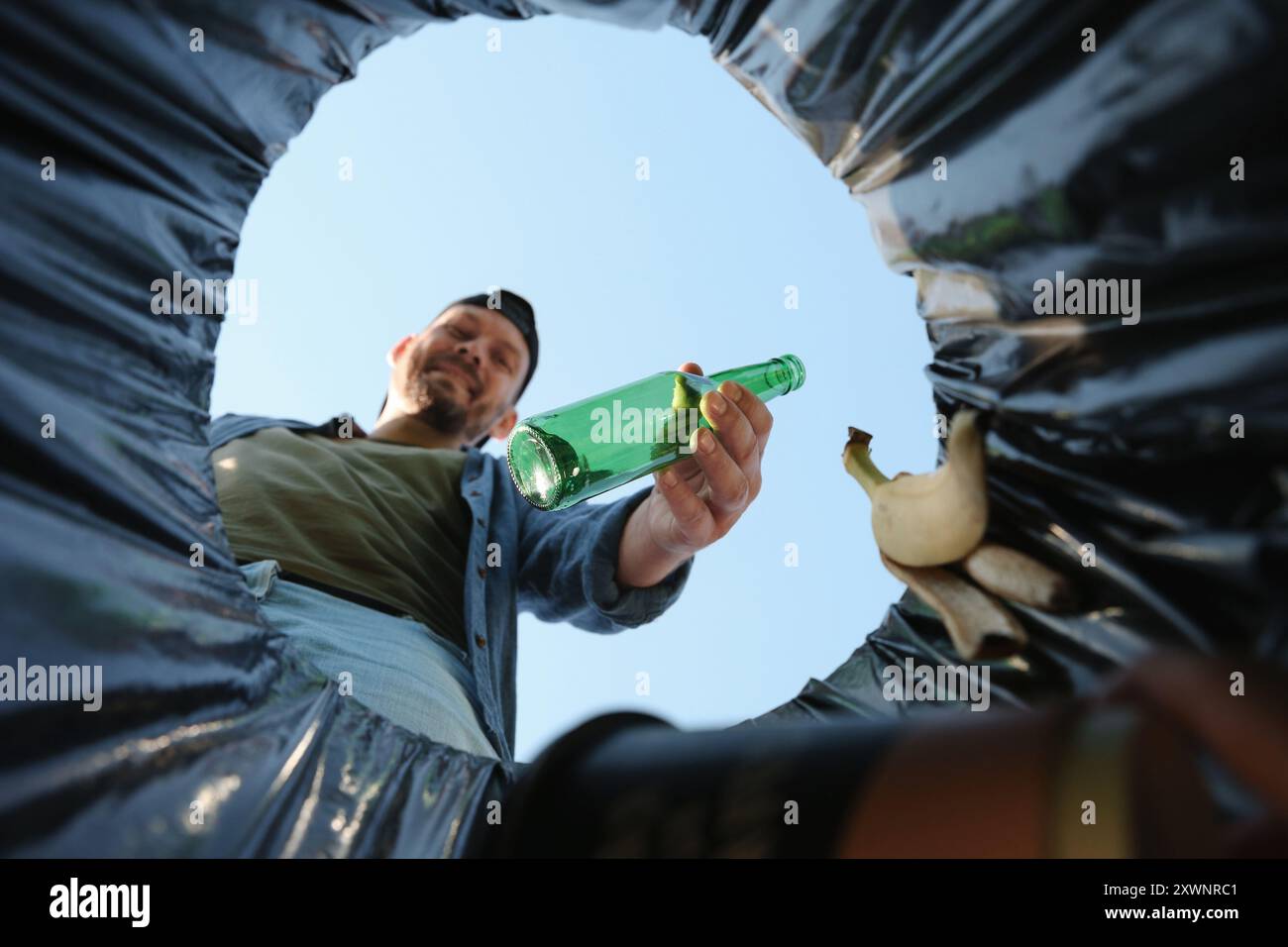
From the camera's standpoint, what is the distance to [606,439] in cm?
104

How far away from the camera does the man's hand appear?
1.04 meters

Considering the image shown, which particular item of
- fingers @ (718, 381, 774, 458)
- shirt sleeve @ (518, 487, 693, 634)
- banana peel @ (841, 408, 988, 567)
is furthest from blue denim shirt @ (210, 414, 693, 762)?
banana peel @ (841, 408, 988, 567)

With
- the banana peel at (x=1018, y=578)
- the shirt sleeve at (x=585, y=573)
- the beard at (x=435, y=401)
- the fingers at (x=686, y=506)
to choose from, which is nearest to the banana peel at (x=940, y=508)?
the banana peel at (x=1018, y=578)

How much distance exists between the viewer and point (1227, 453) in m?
0.49

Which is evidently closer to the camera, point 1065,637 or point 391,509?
point 1065,637

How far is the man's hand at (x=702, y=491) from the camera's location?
1040 mm

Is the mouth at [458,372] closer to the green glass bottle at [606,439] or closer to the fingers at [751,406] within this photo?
the green glass bottle at [606,439]

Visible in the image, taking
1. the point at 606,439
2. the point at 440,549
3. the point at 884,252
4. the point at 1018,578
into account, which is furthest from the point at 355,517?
the point at 1018,578

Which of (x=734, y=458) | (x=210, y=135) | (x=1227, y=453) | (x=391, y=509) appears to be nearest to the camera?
(x=1227, y=453)

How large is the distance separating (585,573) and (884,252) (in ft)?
2.43

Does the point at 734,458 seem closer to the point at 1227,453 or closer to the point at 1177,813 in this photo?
the point at 1227,453

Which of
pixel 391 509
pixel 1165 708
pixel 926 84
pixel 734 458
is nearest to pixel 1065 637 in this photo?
pixel 1165 708

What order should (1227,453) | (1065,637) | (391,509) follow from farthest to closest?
(391,509) < (1065,637) < (1227,453)
